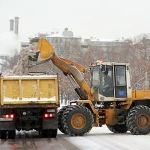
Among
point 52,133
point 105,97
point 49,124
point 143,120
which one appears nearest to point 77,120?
point 52,133

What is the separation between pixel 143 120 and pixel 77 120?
8.76ft

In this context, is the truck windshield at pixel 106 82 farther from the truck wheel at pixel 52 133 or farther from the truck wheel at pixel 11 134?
the truck wheel at pixel 11 134

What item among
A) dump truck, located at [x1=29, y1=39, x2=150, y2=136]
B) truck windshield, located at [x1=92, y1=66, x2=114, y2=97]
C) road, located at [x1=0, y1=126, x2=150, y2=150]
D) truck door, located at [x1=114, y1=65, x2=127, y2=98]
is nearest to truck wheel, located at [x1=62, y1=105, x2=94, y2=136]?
dump truck, located at [x1=29, y1=39, x2=150, y2=136]

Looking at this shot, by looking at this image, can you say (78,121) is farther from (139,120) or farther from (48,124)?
(139,120)

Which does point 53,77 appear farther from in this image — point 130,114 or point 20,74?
point 130,114

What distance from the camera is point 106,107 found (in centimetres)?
2056

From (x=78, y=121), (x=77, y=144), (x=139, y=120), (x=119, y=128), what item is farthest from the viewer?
(x=119, y=128)

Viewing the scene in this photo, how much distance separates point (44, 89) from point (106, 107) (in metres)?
3.42

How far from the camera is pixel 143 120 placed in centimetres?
1972

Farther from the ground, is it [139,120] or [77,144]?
[139,120]

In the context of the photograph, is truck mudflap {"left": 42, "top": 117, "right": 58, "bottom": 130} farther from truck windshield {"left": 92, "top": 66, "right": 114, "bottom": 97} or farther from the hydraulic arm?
truck windshield {"left": 92, "top": 66, "right": 114, "bottom": 97}

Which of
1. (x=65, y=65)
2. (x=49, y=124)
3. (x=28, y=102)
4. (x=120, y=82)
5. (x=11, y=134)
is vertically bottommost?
(x=11, y=134)

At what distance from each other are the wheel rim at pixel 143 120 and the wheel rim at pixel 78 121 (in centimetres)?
221

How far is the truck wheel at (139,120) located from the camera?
63.6 feet
